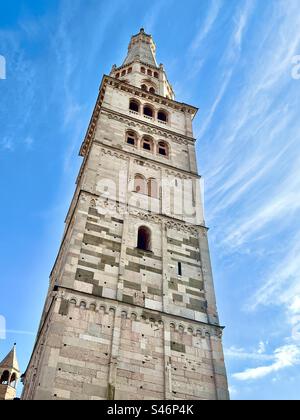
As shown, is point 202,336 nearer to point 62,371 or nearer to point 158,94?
point 62,371

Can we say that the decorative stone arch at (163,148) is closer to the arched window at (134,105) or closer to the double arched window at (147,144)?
the double arched window at (147,144)

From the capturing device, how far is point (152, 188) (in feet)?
65.0

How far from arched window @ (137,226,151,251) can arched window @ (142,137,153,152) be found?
642cm

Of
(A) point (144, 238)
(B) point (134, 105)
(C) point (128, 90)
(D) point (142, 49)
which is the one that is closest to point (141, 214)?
(A) point (144, 238)

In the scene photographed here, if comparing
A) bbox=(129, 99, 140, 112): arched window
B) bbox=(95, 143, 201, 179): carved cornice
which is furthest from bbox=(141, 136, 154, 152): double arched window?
bbox=(129, 99, 140, 112): arched window

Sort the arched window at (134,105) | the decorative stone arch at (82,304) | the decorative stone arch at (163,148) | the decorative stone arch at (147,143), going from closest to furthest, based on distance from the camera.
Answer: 1. the decorative stone arch at (82,304)
2. the decorative stone arch at (147,143)
3. the decorative stone arch at (163,148)
4. the arched window at (134,105)

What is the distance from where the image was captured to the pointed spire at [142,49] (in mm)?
34594

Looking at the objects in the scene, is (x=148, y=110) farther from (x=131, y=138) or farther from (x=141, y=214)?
(x=141, y=214)

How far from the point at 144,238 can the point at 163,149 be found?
295 inches

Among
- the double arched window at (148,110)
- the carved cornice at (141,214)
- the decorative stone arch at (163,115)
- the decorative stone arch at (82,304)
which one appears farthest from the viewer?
the decorative stone arch at (163,115)

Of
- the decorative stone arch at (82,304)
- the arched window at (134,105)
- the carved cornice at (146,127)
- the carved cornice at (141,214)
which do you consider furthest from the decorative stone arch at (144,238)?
the arched window at (134,105)

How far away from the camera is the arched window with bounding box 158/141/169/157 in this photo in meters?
23.0

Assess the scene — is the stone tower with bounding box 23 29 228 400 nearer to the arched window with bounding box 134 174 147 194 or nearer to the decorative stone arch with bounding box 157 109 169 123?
the arched window with bounding box 134 174 147 194
